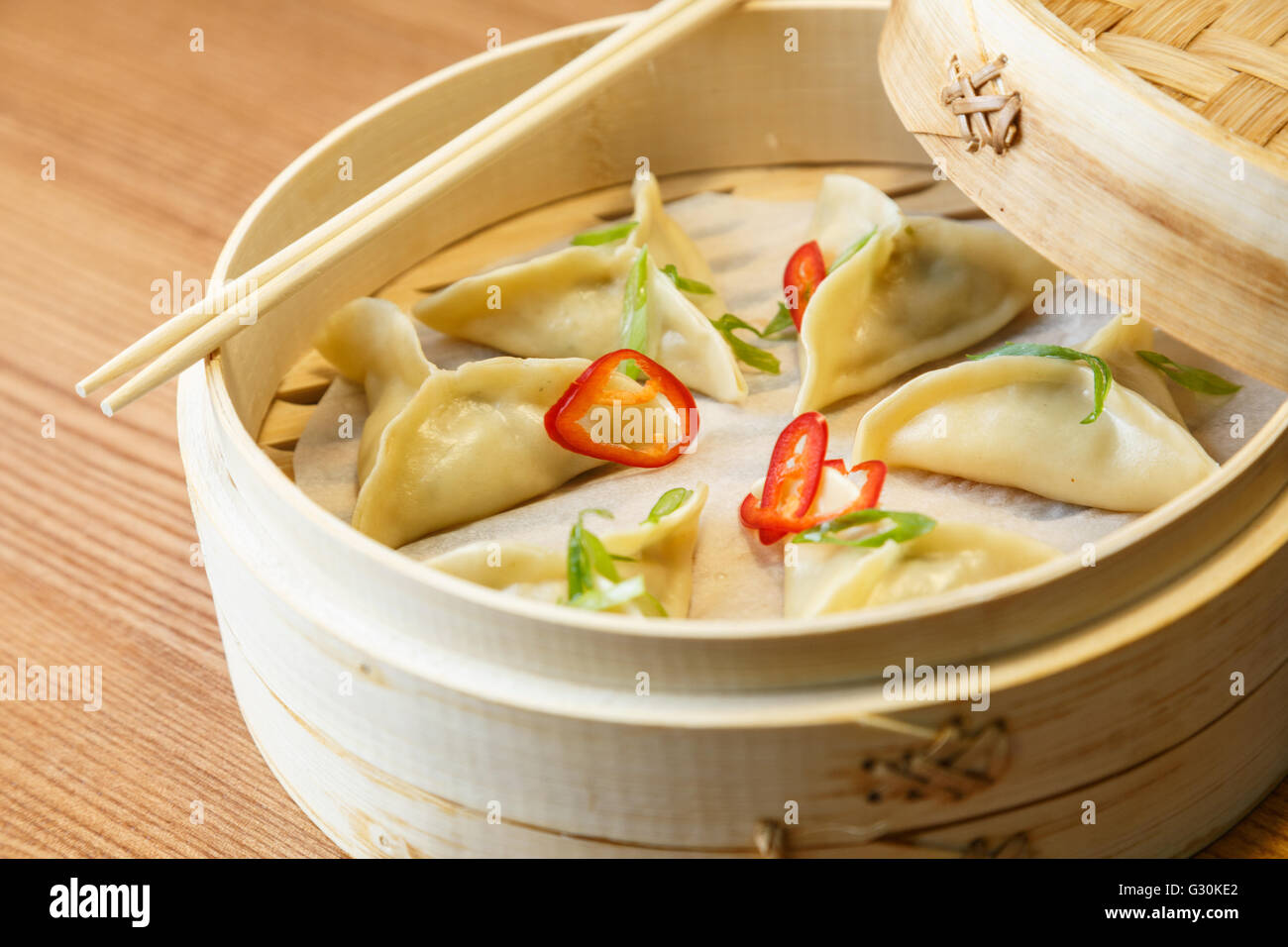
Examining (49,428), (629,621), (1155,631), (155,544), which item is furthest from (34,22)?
(1155,631)

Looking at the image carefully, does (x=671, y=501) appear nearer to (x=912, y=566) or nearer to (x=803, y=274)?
(x=912, y=566)

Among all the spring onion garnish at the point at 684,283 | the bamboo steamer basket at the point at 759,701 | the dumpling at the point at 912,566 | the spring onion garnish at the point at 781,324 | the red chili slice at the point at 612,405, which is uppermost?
the spring onion garnish at the point at 684,283

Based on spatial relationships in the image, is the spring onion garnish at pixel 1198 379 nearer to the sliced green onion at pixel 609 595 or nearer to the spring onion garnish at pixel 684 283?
the spring onion garnish at pixel 684 283

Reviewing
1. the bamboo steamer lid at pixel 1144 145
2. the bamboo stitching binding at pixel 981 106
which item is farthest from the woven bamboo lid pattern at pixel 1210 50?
the bamboo stitching binding at pixel 981 106

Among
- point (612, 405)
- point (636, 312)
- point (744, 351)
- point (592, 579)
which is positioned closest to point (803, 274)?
point (744, 351)

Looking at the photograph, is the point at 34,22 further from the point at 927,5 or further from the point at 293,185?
the point at 927,5
